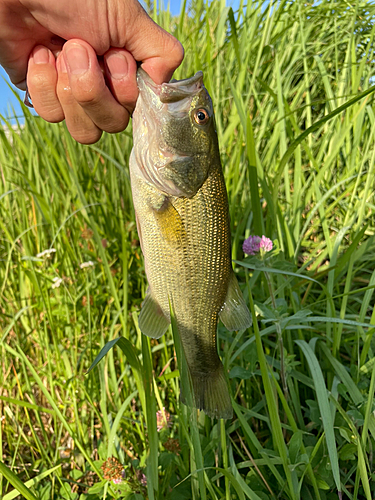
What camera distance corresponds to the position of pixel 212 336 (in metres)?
1.58

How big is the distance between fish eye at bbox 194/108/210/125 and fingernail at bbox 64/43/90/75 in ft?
1.55

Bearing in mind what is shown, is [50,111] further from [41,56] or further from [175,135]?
[175,135]

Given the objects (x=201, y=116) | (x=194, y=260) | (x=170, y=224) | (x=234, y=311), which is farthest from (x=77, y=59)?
(x=234, y=311)

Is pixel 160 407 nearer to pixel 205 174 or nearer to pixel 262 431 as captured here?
pixel 262 431

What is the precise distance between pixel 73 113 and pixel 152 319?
3.35 feet

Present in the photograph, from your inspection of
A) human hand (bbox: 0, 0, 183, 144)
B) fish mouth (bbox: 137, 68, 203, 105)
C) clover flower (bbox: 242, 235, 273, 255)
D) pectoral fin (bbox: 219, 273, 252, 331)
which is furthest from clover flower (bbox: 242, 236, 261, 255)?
human hand (bbox: 0, 0, 183, 144)

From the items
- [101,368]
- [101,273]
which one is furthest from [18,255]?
[101,368]

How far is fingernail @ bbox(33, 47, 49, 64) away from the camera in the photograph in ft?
5.70

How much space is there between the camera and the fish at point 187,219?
150cm

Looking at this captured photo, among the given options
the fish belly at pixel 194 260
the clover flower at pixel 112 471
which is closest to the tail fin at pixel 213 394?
the fish belly at pixel 194 260

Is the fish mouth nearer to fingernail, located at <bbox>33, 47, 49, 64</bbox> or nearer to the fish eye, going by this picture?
the fish eye

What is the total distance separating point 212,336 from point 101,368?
0.66 metres

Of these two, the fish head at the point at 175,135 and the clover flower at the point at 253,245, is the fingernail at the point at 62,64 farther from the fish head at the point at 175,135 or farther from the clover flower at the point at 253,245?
the clover flower at the point at 253,245

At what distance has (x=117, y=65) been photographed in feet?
5.30
